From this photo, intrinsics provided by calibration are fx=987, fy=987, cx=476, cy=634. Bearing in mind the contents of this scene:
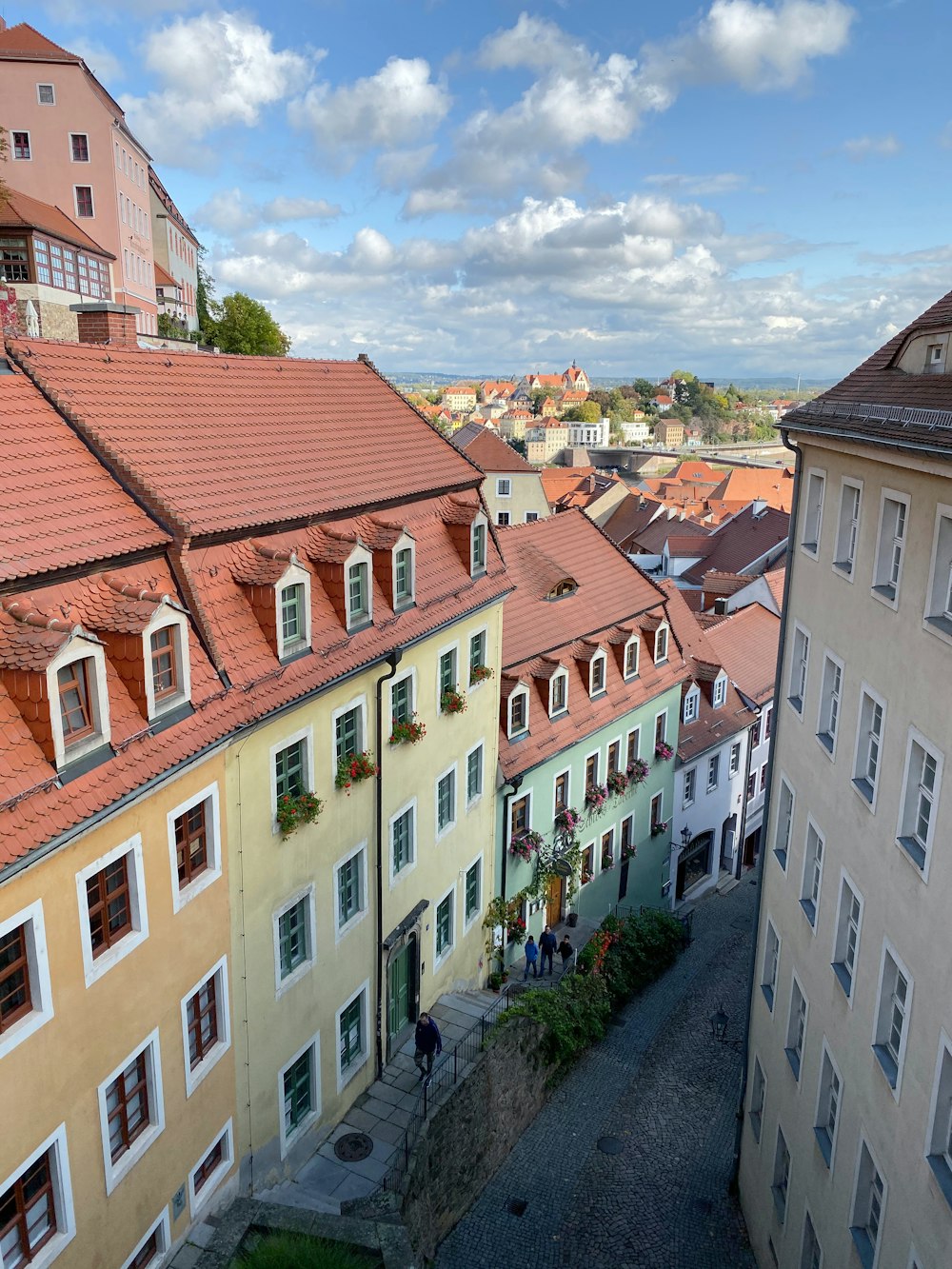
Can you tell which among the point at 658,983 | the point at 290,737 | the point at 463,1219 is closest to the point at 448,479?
the point at 290,737

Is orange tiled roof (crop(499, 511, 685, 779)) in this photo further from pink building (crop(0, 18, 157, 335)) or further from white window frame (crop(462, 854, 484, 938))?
pink building (crop(0, 18, 157, 335))

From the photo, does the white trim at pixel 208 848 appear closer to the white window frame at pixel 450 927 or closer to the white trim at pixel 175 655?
the white trim at pixel 175 655

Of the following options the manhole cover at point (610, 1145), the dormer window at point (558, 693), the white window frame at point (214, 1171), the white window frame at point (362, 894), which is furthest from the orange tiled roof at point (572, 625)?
the white window frame at point (214, 1171)

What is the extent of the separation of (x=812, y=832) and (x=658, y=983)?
47.3 ft

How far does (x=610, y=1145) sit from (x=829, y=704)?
483 inches

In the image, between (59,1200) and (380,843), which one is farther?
(380,843)

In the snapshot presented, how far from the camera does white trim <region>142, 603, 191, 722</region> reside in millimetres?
11211

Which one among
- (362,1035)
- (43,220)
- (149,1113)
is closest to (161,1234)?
(149,1113)

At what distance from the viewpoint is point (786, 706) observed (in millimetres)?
17797

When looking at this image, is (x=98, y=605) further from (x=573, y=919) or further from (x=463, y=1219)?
(x=573, y=919)

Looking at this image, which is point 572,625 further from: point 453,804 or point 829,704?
point 829,704

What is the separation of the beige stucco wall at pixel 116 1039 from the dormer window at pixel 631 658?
1813cm

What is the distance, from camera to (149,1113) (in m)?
12.6

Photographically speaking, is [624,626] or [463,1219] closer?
[463,1219]
